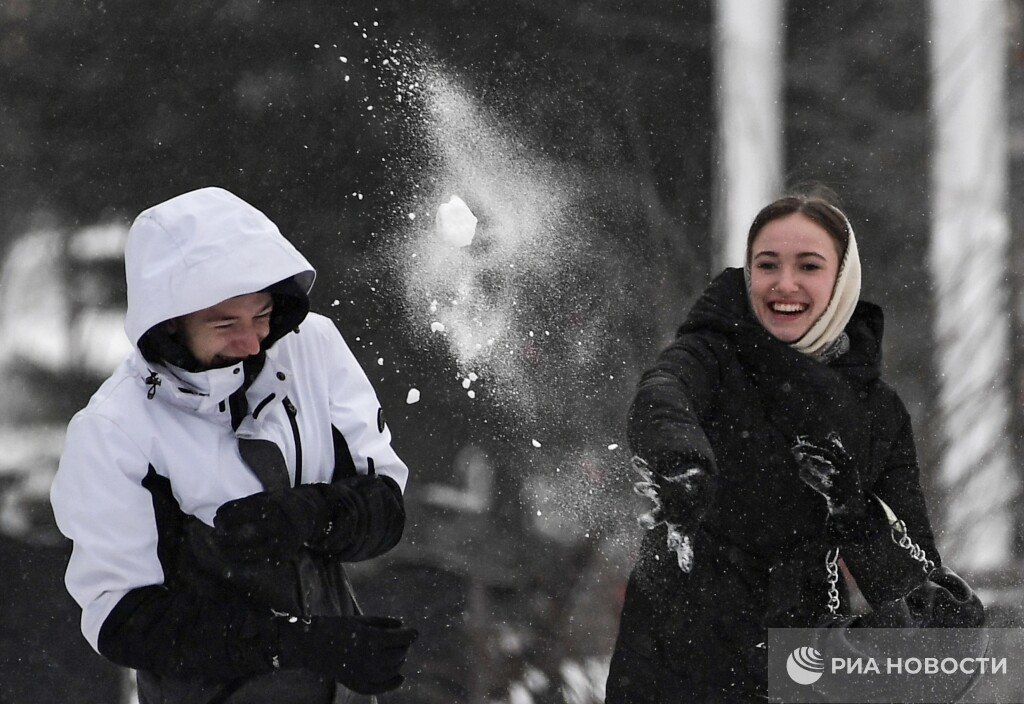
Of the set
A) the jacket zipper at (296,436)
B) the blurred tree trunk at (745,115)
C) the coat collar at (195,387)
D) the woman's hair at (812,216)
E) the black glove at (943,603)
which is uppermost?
the blurred tree trunk at (745,115)

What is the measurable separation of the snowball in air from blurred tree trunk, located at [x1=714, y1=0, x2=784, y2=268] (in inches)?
27.4

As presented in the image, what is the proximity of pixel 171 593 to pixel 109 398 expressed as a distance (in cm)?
32

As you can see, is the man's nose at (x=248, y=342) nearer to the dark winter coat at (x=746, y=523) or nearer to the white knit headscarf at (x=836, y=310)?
the dark winter coat at (x=746, y=523)

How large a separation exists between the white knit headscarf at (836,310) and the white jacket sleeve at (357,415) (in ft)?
2.64

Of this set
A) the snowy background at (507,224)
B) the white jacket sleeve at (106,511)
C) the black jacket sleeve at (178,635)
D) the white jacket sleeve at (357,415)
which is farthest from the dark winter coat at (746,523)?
the snowy background at (507,224)

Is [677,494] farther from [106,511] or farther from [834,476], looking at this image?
[106,511]

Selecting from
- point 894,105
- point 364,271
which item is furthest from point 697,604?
point 894,105

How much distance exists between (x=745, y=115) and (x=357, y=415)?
67.8 inches

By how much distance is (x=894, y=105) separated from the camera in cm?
326

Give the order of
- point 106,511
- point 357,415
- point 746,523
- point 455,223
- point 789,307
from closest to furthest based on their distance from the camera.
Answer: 1. point 106,511
2. point 357,415
3. point 746,523
4. point 789,307
5. point 455,223

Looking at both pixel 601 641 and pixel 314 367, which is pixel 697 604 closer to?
pixel 314 367

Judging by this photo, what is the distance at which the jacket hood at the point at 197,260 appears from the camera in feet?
5.82

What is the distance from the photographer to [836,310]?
235 centimetres

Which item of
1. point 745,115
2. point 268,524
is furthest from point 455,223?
point 268,524
